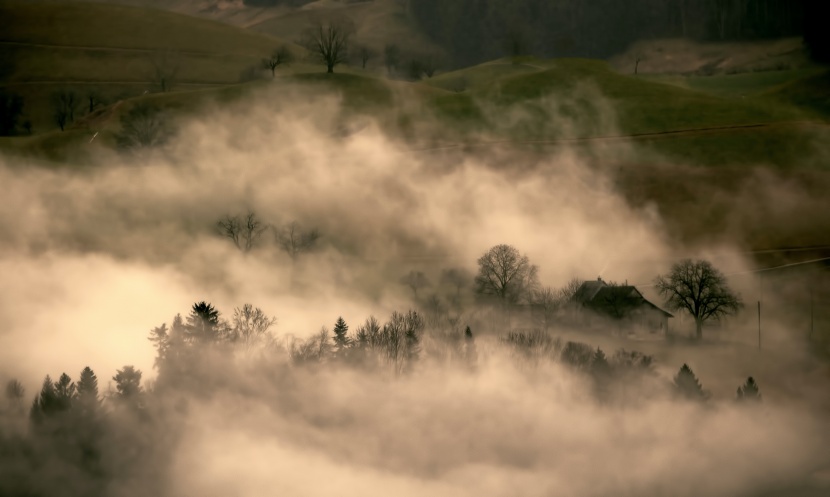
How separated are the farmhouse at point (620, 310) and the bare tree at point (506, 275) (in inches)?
280

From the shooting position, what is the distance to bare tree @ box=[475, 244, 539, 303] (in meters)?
120

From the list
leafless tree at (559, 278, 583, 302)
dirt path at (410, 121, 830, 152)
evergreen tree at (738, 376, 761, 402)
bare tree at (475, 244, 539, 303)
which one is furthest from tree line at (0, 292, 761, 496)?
dirt path at (410, 121, 830, 152)

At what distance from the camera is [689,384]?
330ft

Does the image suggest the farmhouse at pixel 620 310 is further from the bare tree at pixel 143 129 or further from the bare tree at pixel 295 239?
the bare tree at pixel 143 129

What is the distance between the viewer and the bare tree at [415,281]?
12419cm

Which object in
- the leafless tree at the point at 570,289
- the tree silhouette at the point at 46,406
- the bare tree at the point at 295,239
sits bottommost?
the tree silhouette at the point at 46,406

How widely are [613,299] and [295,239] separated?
146 ft

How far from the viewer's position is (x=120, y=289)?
140 meters

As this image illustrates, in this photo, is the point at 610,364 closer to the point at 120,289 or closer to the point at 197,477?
the point at 197,477

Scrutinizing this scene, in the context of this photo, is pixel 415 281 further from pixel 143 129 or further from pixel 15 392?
pixel 143 129

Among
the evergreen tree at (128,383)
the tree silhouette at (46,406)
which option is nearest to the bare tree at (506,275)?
the evergreen tree at (128,383)

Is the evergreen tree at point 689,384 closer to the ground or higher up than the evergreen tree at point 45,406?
higher up

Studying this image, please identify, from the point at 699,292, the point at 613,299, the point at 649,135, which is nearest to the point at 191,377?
the point at 613,299

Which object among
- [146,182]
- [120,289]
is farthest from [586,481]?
[146,182]
